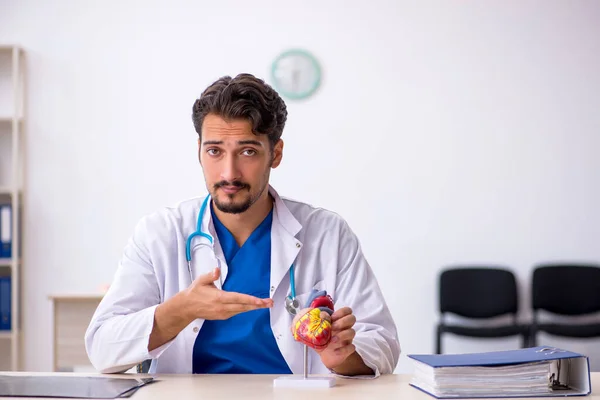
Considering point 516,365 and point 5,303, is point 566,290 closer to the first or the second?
point 516,365

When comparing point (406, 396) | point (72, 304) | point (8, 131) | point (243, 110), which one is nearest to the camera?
point (406, 396)

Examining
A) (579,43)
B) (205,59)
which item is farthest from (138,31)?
(579,43)

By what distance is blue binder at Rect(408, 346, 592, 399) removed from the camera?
159 centimetres

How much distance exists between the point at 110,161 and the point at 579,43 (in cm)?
331

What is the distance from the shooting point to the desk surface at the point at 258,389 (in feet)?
5.22

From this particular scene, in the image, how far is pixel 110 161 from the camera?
16.6 feet

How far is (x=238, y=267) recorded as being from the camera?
7.05 ft

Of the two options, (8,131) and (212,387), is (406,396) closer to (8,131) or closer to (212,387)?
(212,387)

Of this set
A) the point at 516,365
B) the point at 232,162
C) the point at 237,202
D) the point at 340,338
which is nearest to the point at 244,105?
the point at 232,162

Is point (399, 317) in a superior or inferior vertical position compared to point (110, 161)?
inferior

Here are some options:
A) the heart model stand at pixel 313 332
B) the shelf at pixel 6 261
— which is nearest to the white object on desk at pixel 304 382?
the heart model stand at pixel 313 332

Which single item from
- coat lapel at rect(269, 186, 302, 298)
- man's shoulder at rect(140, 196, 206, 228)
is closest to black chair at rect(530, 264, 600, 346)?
coat lapel at rect(269, 186, 302, 298)

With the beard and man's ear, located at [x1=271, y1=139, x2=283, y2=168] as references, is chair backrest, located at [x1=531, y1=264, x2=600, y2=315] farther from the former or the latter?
the beard

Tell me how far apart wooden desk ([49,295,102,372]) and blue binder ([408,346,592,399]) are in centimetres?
260
